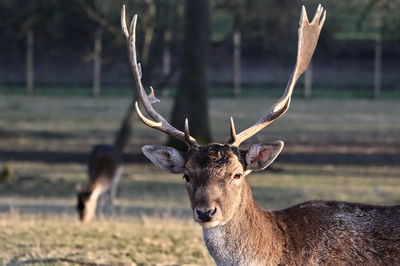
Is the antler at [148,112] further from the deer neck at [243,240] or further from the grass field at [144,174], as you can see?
the grass field at [144,174]

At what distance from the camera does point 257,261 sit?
6.21m

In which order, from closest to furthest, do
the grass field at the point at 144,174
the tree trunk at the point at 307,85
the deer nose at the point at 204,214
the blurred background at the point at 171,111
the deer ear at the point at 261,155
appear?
the deer nose at the point at 204,214
the deer ear at the point at 261,155
the grass field at the point at 144,174
the blurred background at the point at 171,111
the tree trunk at the point at 307,85

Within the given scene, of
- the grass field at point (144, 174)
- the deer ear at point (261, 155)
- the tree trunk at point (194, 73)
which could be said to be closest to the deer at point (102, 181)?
the grass field at point (144, 174)

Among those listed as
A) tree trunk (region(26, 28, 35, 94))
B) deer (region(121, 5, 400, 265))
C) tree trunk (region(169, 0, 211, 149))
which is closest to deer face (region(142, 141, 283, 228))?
deer (region(121, 5, 400, 265))

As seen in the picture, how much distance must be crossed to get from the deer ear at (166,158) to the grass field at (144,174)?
81.5 inches

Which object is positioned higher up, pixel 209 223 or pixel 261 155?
pixel 261 155

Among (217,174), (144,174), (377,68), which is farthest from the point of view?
(377,68)

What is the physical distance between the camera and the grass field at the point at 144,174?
9.56 m

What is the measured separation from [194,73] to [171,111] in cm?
123

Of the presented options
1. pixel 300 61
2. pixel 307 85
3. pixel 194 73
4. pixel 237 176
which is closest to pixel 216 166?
pixel 237 176

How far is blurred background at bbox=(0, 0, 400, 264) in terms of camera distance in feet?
37.6

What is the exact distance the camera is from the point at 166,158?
6641mm

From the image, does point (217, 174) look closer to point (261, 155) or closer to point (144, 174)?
point (261, 155)

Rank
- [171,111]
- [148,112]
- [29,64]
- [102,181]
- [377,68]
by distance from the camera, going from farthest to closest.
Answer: [377,68] < [29,64] < [171,111] < [102,181] < [148,112]
